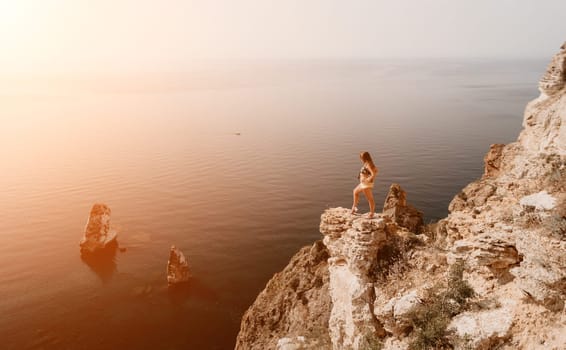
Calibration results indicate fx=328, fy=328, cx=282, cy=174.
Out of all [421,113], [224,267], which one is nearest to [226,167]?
[224,267]

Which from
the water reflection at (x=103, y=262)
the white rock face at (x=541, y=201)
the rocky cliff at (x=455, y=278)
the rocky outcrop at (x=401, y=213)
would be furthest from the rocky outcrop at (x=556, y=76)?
the water reflection at (x=103, y=262)

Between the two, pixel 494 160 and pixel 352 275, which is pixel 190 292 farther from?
pixel 494 160

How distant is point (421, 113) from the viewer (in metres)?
132

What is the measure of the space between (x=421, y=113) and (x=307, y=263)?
12593cm

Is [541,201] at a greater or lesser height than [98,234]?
greater

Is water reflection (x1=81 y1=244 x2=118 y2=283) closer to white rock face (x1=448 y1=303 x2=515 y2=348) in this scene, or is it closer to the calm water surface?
the calm water surface

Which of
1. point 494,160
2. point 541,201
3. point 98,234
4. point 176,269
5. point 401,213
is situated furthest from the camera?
point 98,234

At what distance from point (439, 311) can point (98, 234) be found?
153 ft

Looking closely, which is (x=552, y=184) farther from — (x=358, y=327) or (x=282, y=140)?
(x=282, y=140)

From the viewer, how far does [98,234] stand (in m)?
45.8

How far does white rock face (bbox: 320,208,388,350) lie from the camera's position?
1391cm

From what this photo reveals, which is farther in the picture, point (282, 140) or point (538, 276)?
point (282, 140)

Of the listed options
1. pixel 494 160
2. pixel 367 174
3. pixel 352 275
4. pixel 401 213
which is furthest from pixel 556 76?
pixel 352 275

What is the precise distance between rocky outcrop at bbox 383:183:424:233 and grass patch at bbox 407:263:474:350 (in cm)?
1223
